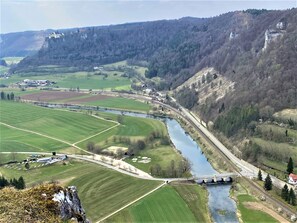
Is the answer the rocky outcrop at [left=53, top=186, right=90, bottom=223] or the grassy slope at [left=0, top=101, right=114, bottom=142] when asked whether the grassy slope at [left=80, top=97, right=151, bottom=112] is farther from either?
the rocky outcrop at [left=53, top=186, right=90, bottom=223]

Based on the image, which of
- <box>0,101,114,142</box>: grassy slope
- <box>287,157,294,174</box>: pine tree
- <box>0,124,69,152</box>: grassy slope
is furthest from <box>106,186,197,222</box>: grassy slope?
<box>0,101,114,142</box>: grassy slope

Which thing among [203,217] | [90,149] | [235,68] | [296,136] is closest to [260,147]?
[296,136]

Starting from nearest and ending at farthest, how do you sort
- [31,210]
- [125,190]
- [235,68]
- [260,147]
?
[31,210] < [125,190] < [260,147] < [235,68]

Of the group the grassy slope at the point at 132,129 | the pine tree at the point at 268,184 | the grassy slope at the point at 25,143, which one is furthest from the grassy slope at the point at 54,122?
the pine tree at the point at 268,184

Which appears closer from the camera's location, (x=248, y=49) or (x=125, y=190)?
(x=125, y=190)

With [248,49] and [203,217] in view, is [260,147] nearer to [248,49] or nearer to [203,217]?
[203,217]

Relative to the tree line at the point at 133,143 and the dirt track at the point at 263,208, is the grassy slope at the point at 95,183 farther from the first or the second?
the dirt track at the point at 263,208

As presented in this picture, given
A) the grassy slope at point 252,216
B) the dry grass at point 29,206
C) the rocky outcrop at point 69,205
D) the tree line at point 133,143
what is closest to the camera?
the dry grass at point 29,206

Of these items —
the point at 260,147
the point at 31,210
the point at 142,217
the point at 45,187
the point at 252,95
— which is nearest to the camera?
the point at 31,210
